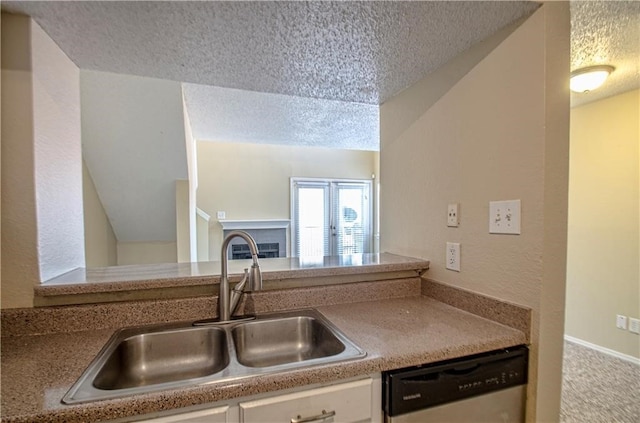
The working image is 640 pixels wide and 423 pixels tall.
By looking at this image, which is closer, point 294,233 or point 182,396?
point 182,396

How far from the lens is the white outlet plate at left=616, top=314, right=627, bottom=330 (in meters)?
2.62

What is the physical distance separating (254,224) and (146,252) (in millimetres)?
2107

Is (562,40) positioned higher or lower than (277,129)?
lower

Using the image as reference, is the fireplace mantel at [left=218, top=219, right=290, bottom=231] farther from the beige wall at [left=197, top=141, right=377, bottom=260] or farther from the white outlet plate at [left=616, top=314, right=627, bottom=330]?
the white outlet plate at [left=616, top=314, right=627, bottom=330]

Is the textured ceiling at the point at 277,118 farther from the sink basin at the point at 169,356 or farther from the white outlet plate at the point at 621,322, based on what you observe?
the white outlet plate at the point at 621,322

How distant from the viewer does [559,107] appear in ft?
3.44

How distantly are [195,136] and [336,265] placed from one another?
2891 mm

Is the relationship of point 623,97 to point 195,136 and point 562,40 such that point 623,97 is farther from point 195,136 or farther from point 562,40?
point 195,136

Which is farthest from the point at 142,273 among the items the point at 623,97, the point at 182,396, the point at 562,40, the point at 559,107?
the point at 623,97

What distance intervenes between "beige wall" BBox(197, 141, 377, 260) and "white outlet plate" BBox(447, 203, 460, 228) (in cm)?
458

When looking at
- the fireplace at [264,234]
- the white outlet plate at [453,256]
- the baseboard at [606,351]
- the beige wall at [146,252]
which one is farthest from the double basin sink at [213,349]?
the fireplace at [264,234]

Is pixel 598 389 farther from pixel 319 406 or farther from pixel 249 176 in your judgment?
pixel 249 176

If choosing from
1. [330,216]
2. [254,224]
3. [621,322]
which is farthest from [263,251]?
[621,322]

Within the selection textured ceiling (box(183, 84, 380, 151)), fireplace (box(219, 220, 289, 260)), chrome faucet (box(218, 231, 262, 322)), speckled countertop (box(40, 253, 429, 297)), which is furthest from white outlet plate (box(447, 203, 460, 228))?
fireplace (box(219, 220, 289, 260))
